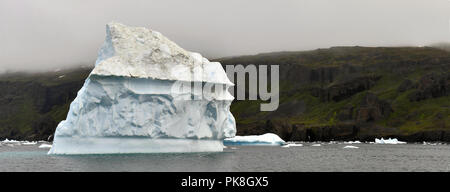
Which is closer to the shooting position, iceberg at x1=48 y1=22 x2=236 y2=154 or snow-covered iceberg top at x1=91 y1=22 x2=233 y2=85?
iceberg at x1=48 y1=22 x2=236 y2=154

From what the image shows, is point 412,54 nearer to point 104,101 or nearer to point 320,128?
point 320,128

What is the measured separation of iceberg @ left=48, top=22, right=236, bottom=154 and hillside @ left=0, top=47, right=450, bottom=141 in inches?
2368

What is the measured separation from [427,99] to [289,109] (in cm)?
3853

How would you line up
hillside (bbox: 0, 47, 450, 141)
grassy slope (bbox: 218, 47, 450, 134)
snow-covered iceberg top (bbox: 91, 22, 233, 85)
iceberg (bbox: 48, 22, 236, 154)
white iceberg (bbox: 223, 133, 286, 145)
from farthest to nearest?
grassy slope (bbox: 218, 47, 450, 134) < hillside (bbox: 0, 47, 450, 141) < white iceberg (bbox: 223, 133, 286, 145) < snow-covered iceberg top (bbox: 91, 22, 233, 85) < iceberg (bbox: 48, 22, 236, 154)

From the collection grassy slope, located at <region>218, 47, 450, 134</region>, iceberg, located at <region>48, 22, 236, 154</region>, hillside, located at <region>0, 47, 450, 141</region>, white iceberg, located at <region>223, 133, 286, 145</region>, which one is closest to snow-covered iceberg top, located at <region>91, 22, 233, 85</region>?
iceberg, located at <region>48, 22, 236, 154</region>

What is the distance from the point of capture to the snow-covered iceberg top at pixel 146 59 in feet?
124

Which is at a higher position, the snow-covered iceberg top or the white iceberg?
the snow-covered iceberg top

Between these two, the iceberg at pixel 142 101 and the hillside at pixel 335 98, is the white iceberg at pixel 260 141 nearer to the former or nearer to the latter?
the hillside at pixel 335 98

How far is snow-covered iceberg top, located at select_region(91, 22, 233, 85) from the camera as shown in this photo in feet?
124

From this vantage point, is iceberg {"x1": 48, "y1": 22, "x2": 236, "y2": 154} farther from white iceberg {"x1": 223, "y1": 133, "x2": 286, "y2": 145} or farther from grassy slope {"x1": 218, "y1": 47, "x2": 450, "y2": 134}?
grassy slope {"x1": 218, "y1": 47, "x2": 450, "y2": 134}

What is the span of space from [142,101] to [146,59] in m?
3.14

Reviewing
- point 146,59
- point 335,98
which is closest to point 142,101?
point 146,59

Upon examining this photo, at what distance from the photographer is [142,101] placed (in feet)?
127

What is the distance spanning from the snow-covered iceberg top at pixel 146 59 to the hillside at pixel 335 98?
61.0m
